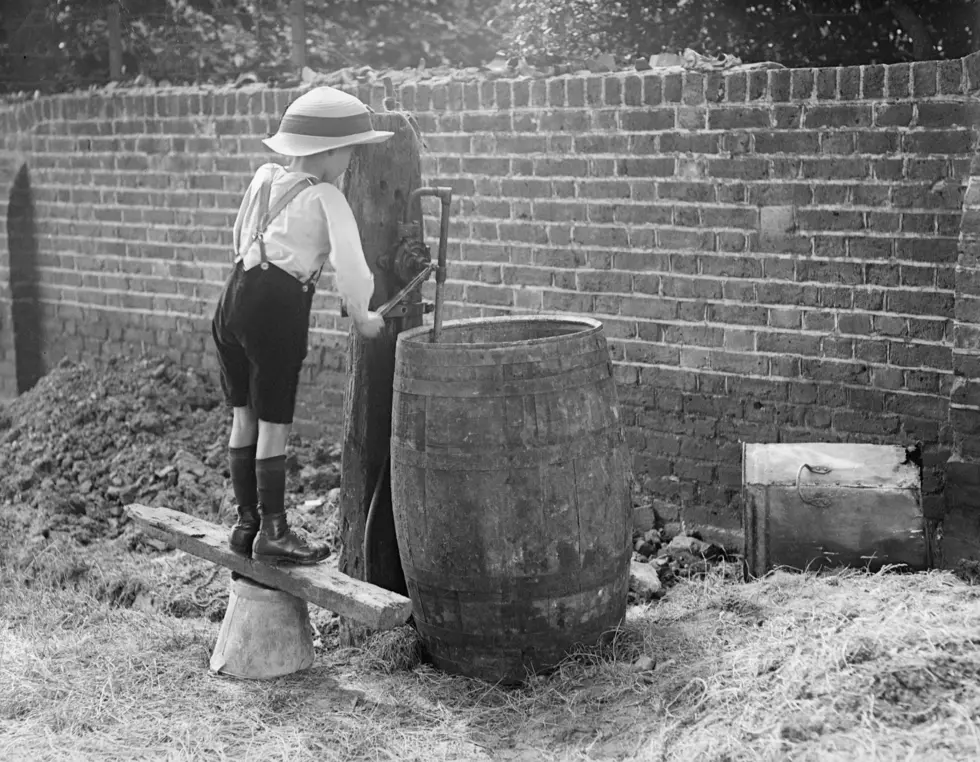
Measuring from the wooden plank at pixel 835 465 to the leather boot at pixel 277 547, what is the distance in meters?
1.74

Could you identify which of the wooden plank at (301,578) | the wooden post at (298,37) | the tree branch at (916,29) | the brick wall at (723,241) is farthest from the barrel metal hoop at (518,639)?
the wooden post at (298,37)

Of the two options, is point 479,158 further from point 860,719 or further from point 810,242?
point 860,719

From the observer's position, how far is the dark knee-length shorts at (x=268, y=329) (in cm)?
439

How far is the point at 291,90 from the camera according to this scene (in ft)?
24.1

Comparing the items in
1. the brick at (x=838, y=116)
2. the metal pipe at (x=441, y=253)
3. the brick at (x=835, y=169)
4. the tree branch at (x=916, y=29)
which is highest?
the tree branch at (x=916, y=29)

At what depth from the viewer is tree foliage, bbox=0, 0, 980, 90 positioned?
8.62 m

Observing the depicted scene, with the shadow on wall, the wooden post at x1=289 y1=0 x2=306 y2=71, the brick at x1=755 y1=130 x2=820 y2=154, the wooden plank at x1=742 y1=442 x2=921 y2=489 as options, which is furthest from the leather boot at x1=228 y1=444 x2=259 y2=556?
the wooden post at x1=289 y1=0 x2=306 y2=71

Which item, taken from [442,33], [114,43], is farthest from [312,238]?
[442,33]

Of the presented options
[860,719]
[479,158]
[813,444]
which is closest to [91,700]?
[860,719]

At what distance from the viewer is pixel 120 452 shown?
7680 millimetres

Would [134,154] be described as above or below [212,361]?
above

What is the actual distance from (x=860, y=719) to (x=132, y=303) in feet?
20.3

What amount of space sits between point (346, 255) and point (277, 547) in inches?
43.1

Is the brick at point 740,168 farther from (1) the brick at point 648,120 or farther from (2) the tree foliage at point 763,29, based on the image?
(2) the tree foliage at point 763,29
